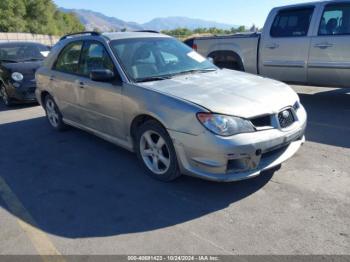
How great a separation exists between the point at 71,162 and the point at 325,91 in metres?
6.40

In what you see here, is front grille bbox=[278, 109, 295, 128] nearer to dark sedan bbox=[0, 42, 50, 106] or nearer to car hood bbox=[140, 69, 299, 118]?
car hood bbox=[140, 69, 299, 118]

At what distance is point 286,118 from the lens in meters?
3.94

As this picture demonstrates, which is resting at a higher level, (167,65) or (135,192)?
(167,65)

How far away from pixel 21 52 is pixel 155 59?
22.3ft

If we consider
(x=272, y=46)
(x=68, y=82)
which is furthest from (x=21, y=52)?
(x=272, y=46)

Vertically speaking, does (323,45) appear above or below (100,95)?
above

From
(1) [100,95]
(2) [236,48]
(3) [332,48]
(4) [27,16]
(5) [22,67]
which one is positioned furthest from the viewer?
(4) [27,16]

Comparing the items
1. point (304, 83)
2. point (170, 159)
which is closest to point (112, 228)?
point (170, 159)

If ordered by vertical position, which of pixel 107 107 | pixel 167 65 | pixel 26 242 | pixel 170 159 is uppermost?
pixel 167 65

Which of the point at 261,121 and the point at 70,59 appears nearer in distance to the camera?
the point at 261,121

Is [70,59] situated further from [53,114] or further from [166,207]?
[166,207]

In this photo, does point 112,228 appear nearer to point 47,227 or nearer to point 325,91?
point 47,227

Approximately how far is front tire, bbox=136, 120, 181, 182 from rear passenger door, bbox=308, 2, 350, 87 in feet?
14.3

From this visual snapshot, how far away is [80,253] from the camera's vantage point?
9.96 ft
